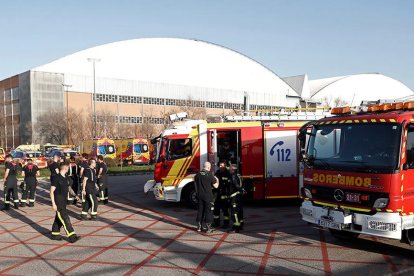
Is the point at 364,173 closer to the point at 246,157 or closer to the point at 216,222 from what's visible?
the point at 216,222

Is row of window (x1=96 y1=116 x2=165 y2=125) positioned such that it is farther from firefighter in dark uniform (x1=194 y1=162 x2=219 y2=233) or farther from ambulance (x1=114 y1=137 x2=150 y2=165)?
firefighter in dark uniform (x1=194 y1=162 x2=219 y2=233)

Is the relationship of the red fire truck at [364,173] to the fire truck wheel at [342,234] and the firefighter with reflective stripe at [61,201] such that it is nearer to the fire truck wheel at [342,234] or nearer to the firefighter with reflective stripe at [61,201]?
the fire truck wheel at [342,234]

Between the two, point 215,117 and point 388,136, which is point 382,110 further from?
point 215,117

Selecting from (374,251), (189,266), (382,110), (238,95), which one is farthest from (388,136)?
(238,95)

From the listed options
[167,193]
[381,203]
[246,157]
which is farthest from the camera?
[167,193]

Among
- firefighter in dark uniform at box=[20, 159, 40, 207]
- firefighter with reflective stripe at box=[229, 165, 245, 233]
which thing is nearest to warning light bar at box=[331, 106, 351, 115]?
firefighter with reflective stripe at box=[229, 165, 245, 233]

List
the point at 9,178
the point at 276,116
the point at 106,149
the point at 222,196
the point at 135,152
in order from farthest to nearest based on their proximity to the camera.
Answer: the point at 135,152 → the point at 106,149 → the point at 276,116 → the point at 9,178 → the point at 222,196

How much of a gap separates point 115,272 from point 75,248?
1978 mm

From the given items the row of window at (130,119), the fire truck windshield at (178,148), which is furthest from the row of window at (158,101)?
the fire truck windshield at (178,148)

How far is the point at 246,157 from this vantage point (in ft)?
41.3

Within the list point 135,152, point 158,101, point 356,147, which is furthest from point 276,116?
point 158,101

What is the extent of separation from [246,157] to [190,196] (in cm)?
211

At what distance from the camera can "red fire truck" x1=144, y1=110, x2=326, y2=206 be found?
41.4 feet

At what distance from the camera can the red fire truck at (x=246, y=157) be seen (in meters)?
12.6
